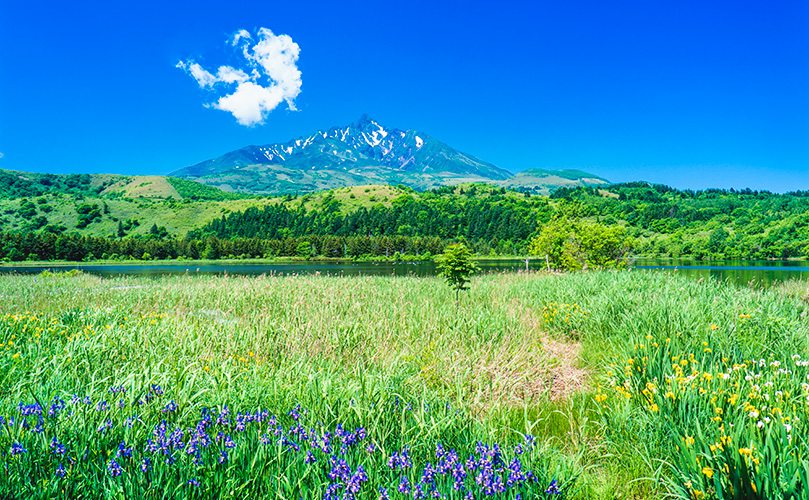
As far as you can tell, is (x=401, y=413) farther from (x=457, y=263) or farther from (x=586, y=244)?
(x=586, y=244)

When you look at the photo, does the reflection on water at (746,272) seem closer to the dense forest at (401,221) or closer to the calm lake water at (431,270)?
the calm lake water at (431,270)

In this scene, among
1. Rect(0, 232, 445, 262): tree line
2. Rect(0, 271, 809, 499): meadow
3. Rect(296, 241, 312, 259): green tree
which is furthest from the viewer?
Rect(296, 241, 312, 259): green tree

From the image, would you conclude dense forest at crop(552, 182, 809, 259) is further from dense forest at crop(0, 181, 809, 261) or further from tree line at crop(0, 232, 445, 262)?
tree line at crop(0, 232, 445, 262)

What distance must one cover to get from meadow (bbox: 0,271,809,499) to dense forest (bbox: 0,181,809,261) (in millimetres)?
56523

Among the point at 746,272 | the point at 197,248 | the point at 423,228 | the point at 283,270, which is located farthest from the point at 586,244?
the point at 423,228

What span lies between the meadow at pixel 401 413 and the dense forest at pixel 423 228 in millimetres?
56523

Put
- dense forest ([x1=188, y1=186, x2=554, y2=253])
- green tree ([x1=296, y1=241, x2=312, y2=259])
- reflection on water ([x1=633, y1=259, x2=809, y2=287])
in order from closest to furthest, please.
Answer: reflection on water ([x1=633, y1=259, x2=809, y2=287]), green tree ([x1=296, y1=241, x2=312, y2=259]), dense forest ([x1=188, y1=186, x2=554, y2=253])

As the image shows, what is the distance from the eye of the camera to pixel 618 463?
10.4 feet

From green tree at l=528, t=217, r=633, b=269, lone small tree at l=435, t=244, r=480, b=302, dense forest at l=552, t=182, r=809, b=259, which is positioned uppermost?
dense forest at l=552, t=182, r=809, b=259

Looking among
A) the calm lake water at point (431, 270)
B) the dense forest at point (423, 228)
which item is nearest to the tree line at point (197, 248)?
the dense forest at point (423, 228)

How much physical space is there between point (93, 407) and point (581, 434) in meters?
3.91

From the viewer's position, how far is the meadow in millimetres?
2184

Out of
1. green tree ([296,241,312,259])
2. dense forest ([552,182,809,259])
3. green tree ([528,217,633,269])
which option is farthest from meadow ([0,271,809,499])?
green tree ([296,241,312,259])

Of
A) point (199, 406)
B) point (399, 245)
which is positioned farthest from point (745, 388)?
point (399, 245)
